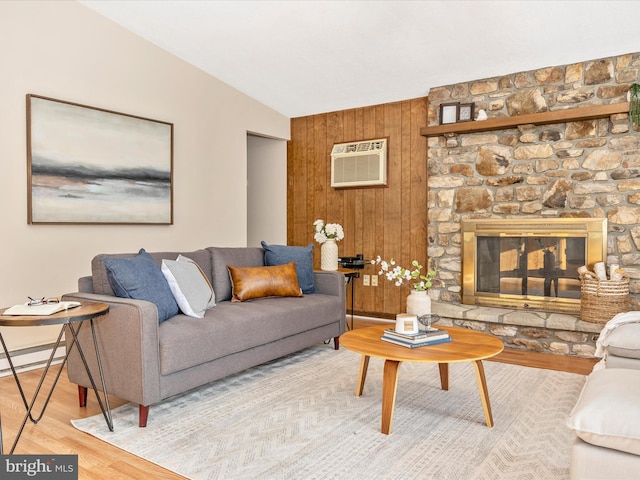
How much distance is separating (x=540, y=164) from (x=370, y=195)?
1812 mm

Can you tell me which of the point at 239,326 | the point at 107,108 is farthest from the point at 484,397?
the point at 107,108

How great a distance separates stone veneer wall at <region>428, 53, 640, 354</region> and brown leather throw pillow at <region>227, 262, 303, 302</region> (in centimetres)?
175

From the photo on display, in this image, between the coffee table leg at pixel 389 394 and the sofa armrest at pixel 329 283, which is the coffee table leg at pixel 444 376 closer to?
the coffee table leg at pixel 389 394

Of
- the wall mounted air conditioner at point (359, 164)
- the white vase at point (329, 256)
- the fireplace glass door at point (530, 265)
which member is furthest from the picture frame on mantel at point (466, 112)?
the white vase at point (329, 256)

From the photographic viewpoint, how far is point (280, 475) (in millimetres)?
2008

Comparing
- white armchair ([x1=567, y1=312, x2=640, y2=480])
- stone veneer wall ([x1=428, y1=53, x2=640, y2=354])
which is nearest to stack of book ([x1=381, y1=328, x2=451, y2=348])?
white armchair ([x1=567, y1=312, x2=640, y2=480])

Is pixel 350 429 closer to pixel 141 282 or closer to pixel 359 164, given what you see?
pixel 141 282

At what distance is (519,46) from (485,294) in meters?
2.22

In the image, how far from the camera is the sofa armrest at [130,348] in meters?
2.46

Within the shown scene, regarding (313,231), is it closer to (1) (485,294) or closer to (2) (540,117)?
(1) (485,294)

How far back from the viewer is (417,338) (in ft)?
8.69

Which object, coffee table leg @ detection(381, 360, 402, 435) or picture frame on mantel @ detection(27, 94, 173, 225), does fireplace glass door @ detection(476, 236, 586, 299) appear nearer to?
coffee table leg @ detection(381, 360, 402, 435)

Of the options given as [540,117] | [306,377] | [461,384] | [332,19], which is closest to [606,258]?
[540,117]

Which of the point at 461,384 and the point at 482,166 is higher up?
the point at 482,166
